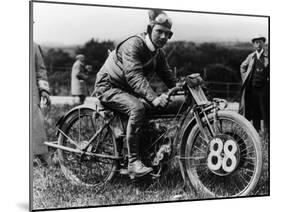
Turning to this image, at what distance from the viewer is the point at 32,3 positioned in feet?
16.2

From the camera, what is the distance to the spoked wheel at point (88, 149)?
5172 mm

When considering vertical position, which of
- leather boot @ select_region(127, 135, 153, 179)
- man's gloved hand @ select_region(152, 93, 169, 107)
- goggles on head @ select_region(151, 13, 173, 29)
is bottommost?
leather boot @ select_region(127, 135, 153, 179)

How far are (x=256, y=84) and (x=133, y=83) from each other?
1.30m

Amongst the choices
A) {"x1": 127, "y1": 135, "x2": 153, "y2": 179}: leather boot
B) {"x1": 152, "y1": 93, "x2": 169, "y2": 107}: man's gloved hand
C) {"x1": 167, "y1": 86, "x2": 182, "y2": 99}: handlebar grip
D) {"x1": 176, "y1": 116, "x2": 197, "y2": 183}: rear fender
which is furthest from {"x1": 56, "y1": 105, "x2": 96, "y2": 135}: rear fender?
{"x1": 176, "y1": 116, "x2": 197, "y2": 183}: rear fender

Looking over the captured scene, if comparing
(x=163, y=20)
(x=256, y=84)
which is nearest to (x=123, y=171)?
(x=163, y=20)

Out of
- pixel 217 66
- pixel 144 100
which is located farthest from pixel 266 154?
pixel 144 100

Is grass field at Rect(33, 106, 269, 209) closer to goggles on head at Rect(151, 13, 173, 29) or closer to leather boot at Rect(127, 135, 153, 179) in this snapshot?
leather boot at Rect(127, 135, 153, 179)

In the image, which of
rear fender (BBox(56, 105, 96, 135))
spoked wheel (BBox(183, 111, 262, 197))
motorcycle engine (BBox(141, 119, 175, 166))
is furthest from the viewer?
spoked wheel (BBox(183, 111, 262, 197))

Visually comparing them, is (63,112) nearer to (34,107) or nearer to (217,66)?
(34,107)

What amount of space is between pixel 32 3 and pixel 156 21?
1.09 meters

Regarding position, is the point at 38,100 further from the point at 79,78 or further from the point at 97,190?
the point at 97,190

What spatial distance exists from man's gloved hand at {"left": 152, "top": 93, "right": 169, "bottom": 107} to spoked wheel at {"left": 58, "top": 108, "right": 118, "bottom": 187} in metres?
0.47

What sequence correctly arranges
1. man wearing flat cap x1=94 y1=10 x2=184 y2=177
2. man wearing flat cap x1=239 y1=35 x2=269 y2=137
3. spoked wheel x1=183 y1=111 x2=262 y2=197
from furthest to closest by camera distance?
1. man wearing flat cap x1=239 y1=35 x2=269 y2=137
2. spoked wheel x1=183 y1=111 x2=262 y2=197
3. man wearing flat cap x1=94 y1=10 x2=184 y2=177

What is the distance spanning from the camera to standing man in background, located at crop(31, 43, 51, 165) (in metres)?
4.98
